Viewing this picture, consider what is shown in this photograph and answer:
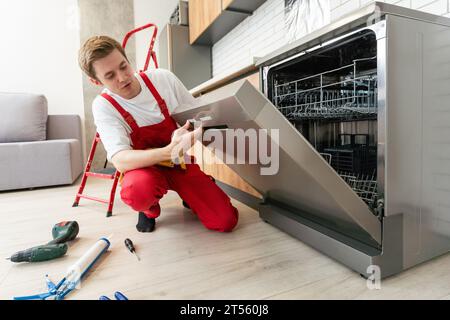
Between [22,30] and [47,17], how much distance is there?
33 centimetres

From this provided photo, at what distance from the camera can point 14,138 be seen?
2988 mm

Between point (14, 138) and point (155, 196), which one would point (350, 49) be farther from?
point (14, 138)

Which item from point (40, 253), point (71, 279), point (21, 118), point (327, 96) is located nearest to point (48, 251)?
point (40, 253)

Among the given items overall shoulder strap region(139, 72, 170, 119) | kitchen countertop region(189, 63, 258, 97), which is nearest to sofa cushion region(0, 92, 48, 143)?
kitchen countertop region(189, 63, 258, 97)

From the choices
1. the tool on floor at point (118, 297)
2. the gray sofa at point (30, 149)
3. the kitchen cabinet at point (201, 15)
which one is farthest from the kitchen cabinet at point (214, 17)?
the tool on floor at point (118, 297)

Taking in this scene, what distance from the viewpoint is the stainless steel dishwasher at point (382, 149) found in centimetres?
77

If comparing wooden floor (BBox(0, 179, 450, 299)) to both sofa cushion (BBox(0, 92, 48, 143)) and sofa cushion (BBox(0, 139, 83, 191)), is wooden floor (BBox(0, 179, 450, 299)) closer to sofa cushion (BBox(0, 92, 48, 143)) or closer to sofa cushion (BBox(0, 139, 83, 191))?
sofa cushion (BBox(0, 139, 83, 191))

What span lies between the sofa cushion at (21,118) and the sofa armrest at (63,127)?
244 mm

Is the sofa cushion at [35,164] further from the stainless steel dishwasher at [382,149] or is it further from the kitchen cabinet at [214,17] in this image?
the stainless steel dishwasher at [382,149]

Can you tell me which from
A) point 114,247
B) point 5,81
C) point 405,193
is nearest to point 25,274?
point 114,247

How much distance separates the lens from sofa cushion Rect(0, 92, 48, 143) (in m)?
2.98

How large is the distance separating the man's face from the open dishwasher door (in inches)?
12.7

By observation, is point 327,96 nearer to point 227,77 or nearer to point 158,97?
point 227,77

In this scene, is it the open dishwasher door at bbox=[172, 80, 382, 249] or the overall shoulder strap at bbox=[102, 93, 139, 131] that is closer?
the open dishwasher door at bbox=[172, 80, 382, 249]
